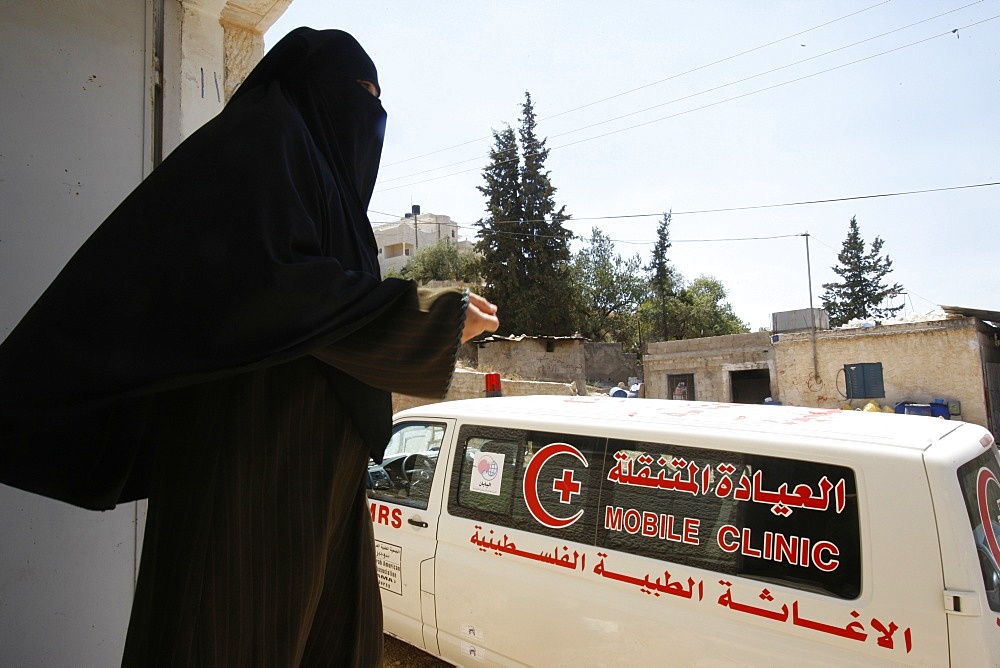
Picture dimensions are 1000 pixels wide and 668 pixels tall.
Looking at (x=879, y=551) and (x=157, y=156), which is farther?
(x=879, y=551)

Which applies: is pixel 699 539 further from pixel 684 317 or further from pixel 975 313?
pixel 684 317

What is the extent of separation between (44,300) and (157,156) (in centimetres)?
151

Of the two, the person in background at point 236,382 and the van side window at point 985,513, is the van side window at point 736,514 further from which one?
the person in background at point 236,382

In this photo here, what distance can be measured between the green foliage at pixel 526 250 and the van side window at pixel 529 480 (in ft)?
99.0

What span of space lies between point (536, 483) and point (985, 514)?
1.93 metres

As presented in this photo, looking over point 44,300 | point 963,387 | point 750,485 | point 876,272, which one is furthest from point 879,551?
point 876,272

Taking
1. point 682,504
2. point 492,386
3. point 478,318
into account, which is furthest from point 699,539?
point 492,386

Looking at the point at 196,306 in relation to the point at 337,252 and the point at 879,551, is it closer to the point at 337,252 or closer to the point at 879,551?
the point at 337,252

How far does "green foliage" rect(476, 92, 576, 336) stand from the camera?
35.0 meters

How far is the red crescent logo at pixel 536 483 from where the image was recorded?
10.6 ft

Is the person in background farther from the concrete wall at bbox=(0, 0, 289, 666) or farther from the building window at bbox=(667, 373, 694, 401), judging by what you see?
the building window at bbox=(667, 373, 694, 401)

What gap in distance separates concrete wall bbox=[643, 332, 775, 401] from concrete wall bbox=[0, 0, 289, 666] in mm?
22036

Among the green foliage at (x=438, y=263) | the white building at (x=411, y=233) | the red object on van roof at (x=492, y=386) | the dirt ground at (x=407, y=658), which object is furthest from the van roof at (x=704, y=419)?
the white building at (x=411, y=233)

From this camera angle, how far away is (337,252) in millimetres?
1122
